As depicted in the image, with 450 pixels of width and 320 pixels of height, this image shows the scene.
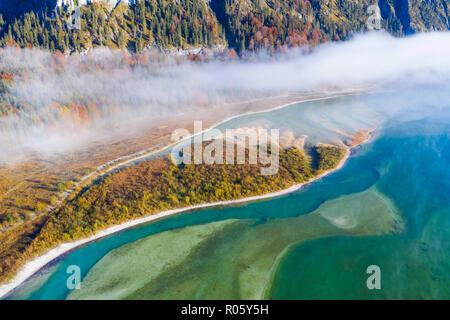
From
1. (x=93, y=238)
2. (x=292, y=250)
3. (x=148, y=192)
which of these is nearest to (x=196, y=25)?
(x=148, y=192)

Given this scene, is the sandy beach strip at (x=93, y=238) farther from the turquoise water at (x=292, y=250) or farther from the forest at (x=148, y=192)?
the turquoise water at (x=292, y=250)

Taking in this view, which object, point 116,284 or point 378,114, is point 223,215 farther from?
point 378,114

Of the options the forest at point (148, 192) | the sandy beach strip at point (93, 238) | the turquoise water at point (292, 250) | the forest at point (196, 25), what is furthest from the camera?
the forest at point (196, 25)

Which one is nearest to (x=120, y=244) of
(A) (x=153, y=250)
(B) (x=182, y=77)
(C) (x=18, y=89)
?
(A) (x=153, y=250)

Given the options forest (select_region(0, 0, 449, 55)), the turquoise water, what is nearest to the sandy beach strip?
the turquoise water

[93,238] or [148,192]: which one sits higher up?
[148,192]

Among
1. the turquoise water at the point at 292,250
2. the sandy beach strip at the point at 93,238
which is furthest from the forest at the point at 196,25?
the turquoise water at the point at 292,250

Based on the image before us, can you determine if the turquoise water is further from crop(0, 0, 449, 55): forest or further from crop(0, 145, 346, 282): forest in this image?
crop(0, 0, 449, 55): forest

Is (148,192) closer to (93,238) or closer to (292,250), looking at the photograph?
(93,238)
